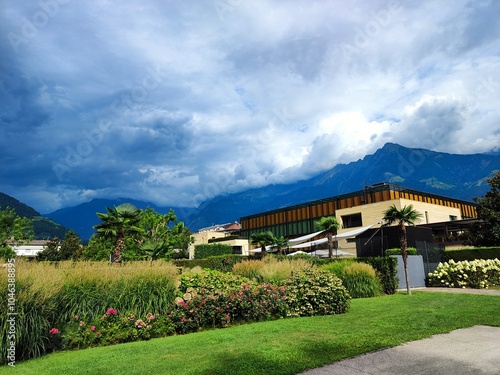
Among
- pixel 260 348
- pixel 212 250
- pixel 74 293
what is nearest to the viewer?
pixel 260 348

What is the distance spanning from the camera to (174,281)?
836 cm

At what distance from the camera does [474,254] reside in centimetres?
2150

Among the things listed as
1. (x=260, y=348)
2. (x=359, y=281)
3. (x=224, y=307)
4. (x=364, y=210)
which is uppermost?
(x=364, y=210)

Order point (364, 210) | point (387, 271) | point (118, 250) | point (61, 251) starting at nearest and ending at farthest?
point (387, 271), point (118, 250), point (364, 210), point (61, 251)

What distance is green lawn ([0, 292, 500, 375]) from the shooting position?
480cm

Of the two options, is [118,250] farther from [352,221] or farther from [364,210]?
[352,221]

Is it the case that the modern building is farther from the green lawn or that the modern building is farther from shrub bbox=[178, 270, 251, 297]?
the green lawn

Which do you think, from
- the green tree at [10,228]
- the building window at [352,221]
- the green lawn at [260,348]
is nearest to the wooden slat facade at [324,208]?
the building window at [352,221]

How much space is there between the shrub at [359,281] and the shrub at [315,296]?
15.0 feet

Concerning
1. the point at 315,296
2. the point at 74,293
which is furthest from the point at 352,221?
the point at 74,293

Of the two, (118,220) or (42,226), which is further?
(42,226)

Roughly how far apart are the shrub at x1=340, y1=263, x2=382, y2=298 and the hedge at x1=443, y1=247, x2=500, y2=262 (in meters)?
9.88

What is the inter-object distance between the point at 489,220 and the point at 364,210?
20.1 meters

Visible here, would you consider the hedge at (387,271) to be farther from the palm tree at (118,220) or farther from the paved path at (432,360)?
the palm tree at (118,220)
